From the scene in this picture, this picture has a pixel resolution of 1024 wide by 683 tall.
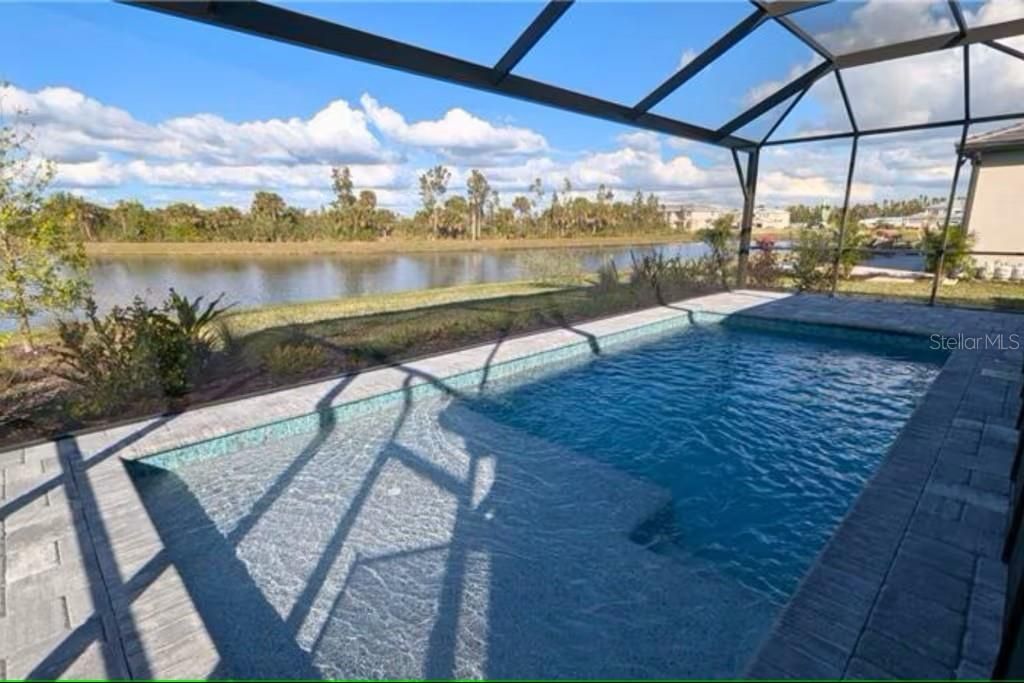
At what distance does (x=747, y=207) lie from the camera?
30.8 feet

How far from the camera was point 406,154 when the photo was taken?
17.4 meters

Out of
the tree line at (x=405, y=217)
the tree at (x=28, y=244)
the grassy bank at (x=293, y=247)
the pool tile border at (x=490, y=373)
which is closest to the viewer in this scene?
the pool tile border at (x=490, y=373)

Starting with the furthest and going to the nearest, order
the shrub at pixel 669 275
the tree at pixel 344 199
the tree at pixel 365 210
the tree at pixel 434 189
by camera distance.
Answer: the tree at pixel 434 189 < the tree at pixel 365 210 < the tree at pixel 344 199 < the shrub at pixel 669 275

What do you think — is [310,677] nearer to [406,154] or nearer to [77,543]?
[77,543]

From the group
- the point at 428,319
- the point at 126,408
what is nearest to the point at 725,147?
the point at 428,319

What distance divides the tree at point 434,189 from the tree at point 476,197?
1589mm

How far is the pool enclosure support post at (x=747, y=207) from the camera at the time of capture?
359 inches

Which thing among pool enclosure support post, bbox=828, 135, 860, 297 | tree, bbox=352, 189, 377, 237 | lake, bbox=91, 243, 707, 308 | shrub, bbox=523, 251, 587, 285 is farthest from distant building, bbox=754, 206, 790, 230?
tree, bbox=352, 189, 377, 237

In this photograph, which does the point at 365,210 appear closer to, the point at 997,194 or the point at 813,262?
the point at 813,262

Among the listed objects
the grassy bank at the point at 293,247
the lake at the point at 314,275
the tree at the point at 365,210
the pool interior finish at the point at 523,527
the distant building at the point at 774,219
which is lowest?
the pool interior finish at the point at 523,527

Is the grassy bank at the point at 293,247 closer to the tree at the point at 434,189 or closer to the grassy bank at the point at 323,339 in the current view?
the tree at the point at 434,189

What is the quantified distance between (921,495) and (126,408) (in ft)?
17.7

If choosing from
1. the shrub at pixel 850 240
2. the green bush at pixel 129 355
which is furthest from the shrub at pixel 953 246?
the green bush at pixel 129 355

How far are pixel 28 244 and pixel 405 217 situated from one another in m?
30.3
